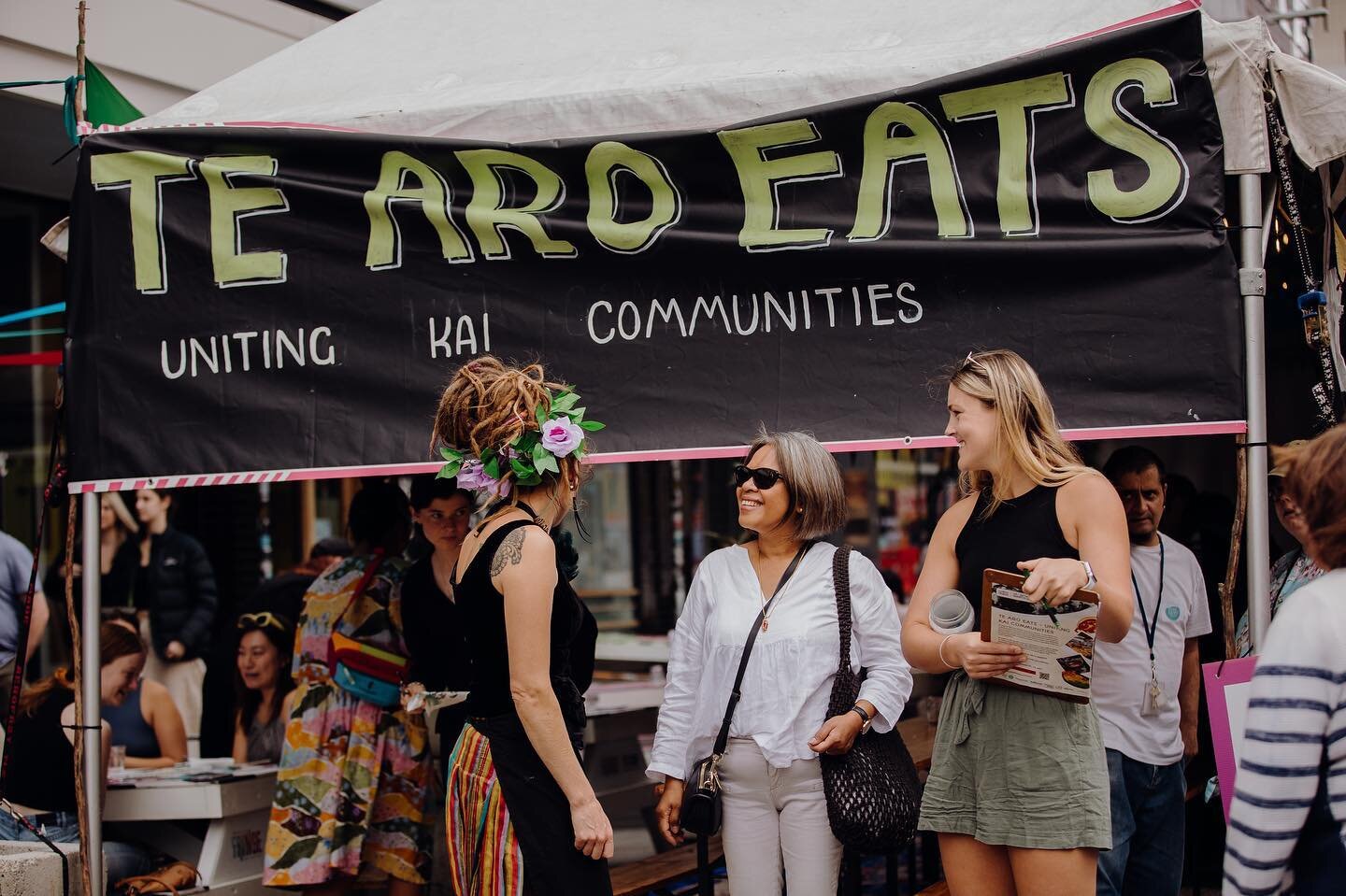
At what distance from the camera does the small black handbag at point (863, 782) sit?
3.82 meters

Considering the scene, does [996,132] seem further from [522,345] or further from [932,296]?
[522,345]

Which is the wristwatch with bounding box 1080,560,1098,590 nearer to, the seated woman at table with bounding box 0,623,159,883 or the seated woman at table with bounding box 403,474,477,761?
the seated woman at table with bounding box 403,474,477,761

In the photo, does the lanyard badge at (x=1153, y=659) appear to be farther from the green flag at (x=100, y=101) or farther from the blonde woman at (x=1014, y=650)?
the green flag at (x=100, y=101)

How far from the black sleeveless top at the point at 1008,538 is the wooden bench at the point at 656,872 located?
1.94 meters

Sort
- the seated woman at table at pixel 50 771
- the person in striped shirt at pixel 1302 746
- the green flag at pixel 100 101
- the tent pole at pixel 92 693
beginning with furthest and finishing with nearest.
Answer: the seated woman at table at pixel 50 771, the green flag at pixel 100 101, the tent pole at pixel 92 693, the person in striped shirt at pixel 1302 746

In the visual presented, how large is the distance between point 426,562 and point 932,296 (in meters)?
2.11

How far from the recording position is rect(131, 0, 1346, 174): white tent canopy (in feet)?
12.8

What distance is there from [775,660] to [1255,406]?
4.91 ft

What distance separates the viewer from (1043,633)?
3.16m

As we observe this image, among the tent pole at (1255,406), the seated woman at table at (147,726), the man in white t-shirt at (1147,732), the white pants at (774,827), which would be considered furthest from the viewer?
the seated woman at table at (147,726)

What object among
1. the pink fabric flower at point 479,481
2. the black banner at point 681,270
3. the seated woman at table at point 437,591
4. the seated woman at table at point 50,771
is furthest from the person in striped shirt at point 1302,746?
the seated woman at table at point 50,771

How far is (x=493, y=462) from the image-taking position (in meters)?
3.60

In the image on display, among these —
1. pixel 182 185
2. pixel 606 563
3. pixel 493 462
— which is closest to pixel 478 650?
pixel 493 462

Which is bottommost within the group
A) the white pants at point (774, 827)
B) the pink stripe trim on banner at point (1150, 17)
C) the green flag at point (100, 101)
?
the white pants at point (774, 827)
